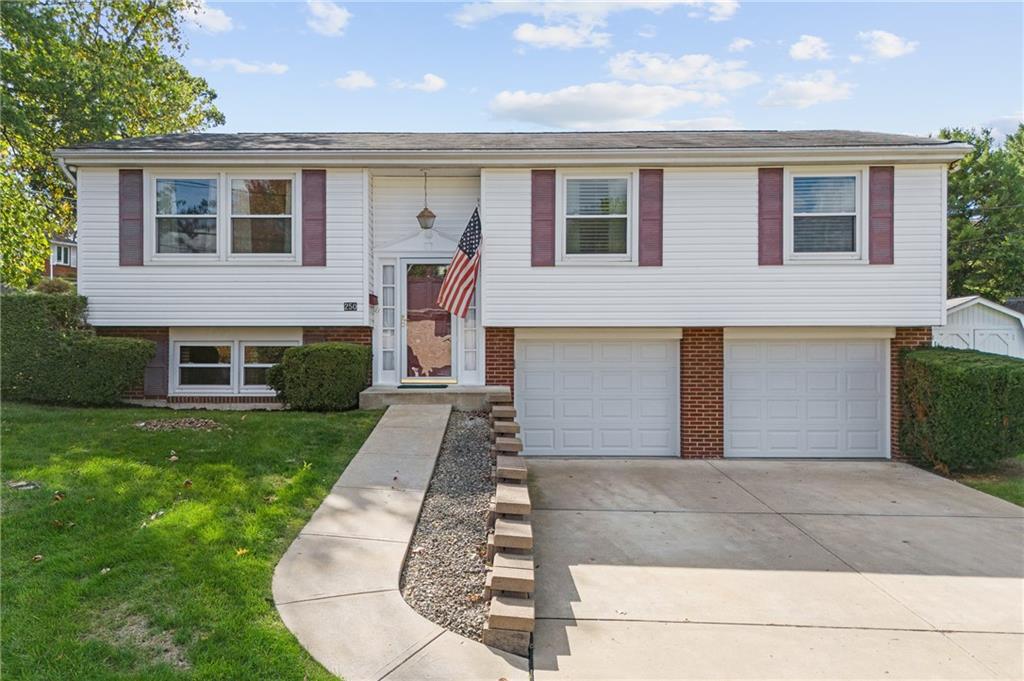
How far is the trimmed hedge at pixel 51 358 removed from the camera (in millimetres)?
7898

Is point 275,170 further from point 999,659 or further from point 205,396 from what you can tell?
point 999,659

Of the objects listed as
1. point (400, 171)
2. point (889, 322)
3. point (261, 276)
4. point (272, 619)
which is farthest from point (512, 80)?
point (272, 619)

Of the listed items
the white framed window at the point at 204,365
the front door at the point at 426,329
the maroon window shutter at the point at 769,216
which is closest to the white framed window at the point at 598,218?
the maroon window shutter at the point at 769,216

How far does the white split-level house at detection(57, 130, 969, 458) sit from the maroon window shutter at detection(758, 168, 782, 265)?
0.11 ft

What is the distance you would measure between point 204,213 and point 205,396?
306 cm

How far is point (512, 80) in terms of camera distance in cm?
1016

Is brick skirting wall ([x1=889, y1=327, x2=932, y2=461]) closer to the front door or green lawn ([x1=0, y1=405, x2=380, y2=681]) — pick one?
the front door

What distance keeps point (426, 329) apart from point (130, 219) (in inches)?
201

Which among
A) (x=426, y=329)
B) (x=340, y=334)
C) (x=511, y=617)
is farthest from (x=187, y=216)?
(x=511, y=617)

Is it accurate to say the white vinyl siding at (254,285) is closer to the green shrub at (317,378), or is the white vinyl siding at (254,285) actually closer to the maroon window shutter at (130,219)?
the maroon window shutter at (130,219)

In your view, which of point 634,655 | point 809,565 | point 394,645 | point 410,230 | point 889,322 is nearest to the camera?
point 394,645

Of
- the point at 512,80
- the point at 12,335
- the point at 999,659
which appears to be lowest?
the point at 999,659

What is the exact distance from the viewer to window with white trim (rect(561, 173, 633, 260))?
29.5 ft

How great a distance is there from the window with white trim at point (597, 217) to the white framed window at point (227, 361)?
5005 millimetres
